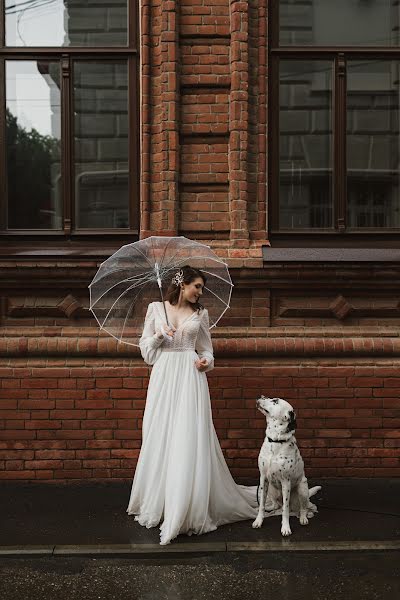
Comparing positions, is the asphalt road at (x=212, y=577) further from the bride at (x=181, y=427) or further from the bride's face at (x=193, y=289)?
the bride's face at (x=193, y=289)

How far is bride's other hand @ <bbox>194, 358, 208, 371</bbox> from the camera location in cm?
618

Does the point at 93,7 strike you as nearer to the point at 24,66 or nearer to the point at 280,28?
the point at 24,66

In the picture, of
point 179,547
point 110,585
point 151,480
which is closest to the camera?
point 110,585

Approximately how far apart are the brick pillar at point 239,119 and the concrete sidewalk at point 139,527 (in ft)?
8.45

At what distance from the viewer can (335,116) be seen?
7828 millimetres

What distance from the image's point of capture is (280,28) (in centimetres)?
775

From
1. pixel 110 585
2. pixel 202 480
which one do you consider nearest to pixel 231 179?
pixel 202 480

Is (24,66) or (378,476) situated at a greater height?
(24,66)

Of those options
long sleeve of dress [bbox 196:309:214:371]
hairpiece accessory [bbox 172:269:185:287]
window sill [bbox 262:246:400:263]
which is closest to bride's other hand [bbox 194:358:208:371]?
long sleeve of dress [bbox 196:309:214:371]

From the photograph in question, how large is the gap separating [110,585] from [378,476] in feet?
10.7

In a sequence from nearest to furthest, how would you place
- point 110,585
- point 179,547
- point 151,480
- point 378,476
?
point 110,585, point 179,547, point 151,480, point 378,476

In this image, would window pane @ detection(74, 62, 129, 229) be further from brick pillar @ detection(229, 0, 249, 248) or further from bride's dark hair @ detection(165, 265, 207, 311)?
bride's dark hair @ detection(165, 265, 207, 311)

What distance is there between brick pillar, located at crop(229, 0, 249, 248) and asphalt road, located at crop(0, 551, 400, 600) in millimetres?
3130

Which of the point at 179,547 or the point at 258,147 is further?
the point at 258,147
